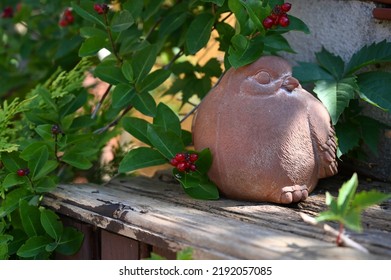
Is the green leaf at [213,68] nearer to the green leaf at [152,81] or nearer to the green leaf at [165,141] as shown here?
the green leaf at [152,81]

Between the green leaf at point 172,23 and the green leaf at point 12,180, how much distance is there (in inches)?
26.7

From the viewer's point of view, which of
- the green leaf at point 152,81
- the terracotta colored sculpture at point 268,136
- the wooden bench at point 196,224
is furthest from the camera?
the green leaf at point 152,81

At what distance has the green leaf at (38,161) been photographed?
181 centimetres

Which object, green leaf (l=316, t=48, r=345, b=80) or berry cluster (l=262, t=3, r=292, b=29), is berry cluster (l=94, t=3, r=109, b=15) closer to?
berry cluster (l=262, t=3, r=292, b=29)

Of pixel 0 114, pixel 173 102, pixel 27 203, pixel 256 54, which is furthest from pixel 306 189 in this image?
pixel 173 102

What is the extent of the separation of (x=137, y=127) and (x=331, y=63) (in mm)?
583

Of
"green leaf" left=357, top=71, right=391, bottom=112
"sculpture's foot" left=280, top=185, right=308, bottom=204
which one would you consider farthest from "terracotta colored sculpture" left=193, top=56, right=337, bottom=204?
"green leaf" left=357, top=71, right=391, bottom=112

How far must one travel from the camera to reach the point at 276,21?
67.4 inches

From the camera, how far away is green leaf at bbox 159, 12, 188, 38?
2.15 m

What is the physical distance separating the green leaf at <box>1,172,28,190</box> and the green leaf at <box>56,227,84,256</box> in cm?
18

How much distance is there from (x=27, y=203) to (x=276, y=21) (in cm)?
81

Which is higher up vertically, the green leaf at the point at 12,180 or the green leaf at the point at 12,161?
the green leaf at the point at 12,161

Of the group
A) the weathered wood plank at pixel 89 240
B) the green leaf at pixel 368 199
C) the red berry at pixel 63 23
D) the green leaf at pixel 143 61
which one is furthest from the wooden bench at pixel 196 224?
the red berry at pixel 63 23
